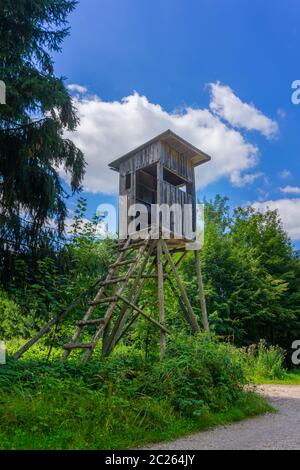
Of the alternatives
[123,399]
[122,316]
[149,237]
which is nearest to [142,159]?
[149,237]

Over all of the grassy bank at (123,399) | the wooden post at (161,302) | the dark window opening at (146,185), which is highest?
the dark window opening at (146,185)


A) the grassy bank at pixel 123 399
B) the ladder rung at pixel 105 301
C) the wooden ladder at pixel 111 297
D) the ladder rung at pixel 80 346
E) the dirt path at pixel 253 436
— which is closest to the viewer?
the grassy bank at pixel 123 399

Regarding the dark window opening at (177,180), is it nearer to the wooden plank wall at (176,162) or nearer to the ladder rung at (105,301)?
the wooden plank wall at (176,162)

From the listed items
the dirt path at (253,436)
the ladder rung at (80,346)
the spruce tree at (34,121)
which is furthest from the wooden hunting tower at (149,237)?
the dirt path at (253,436)

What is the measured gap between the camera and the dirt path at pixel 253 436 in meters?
4.57

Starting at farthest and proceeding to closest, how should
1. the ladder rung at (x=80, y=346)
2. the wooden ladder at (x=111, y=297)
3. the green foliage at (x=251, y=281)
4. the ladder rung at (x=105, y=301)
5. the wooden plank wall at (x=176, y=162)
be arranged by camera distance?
the green foliage at (x=251, y=281), the wooden plank wall at (x=176, y=162), the ladder rung at (x=105, y=301), the wooden ladder at (x=111, y=297), the ladder rung at (x=80, y=346)

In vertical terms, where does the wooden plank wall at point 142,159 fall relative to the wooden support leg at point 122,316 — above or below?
above

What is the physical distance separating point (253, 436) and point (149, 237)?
469 centimetres

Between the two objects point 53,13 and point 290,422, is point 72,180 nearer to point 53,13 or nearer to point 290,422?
point 53,13

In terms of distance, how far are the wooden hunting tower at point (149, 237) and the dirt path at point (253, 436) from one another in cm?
245

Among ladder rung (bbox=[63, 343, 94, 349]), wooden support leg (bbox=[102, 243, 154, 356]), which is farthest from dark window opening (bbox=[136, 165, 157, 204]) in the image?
ladder rung (bbox=[63, 343, 94, 349])

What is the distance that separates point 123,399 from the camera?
5.09 m

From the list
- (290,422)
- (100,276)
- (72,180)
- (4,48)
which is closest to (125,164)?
(72,180)
